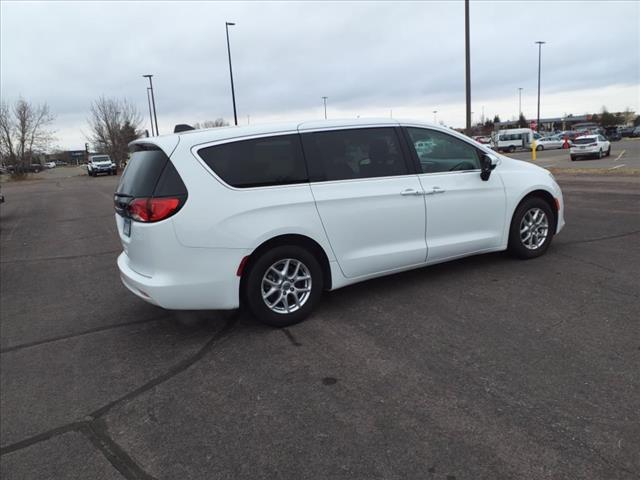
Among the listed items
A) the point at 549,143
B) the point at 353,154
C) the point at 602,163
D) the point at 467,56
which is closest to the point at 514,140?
the point at 549,143

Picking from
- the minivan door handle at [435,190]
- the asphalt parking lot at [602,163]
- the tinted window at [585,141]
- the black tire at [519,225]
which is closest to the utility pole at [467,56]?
the asphalt parking lot at [602,163]

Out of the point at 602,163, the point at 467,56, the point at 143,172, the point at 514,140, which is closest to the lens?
the point at 143,172

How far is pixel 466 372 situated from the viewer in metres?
3.47

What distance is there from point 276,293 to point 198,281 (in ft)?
2.25

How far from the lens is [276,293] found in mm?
4434

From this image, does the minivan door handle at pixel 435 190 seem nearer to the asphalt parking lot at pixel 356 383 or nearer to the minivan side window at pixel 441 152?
the minivan side window at pixel 441 152

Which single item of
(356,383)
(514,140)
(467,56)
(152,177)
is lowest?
(356,383)

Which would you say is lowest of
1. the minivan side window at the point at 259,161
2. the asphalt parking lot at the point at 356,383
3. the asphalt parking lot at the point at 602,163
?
the asphalt parking lot at the point at 356,383

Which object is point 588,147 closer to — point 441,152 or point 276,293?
point 441,152

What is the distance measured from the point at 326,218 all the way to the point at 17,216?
14.7 m

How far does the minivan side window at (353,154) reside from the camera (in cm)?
462

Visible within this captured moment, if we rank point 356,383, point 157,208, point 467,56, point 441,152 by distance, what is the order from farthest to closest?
point 467,56 → point 441,152 → point 157,208 → point 356,383

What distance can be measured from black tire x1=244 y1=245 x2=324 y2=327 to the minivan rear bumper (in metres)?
0.14

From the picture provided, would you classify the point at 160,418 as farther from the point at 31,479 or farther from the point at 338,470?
the point at 338,470
